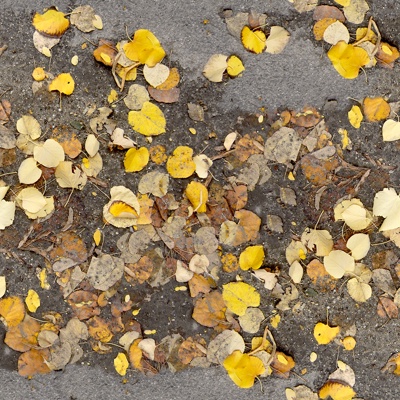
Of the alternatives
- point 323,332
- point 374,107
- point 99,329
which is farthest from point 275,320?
point 374,107

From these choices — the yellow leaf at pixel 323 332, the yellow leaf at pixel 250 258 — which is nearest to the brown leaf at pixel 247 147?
the yellow leaf at pixel 250 258

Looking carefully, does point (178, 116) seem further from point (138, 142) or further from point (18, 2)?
point (18, 2)

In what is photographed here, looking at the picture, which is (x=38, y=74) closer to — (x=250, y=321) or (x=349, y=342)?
(x=250, y=321)

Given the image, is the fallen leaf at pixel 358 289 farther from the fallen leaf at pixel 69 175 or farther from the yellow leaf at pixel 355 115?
the fallen leaf at pixel 69 175

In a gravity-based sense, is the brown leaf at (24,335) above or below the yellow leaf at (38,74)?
below

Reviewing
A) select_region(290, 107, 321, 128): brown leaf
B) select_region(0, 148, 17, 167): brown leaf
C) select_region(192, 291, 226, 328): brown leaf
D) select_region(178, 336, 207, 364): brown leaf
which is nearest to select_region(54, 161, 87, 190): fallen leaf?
select_region(0, 148, 17, 167): brown leaf
